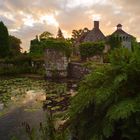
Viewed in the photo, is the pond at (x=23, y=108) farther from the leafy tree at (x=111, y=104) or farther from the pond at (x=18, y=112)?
the leafy tree at (x=111, y=104)

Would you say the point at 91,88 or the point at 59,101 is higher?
the point at 91,88

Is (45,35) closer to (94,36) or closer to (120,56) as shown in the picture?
(94,36)

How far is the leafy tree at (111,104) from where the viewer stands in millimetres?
3473

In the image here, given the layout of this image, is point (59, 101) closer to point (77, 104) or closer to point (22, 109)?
point (22, 109)

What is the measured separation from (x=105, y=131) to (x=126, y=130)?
23 cm

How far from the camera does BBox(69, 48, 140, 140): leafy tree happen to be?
11.4 feet

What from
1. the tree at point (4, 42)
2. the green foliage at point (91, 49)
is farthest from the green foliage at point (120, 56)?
the tree at point (4, 42)

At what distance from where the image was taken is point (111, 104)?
3676mm

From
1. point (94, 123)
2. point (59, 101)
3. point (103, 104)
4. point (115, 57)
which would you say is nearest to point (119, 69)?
point (115, 57)

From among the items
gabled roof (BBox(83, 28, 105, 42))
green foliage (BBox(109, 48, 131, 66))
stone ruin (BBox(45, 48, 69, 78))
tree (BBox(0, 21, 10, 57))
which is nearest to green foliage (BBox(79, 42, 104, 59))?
stone ruin (BBox(45, 48, 69, 78))

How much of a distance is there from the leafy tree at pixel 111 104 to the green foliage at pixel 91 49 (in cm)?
3186

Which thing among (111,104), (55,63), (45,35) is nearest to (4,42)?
(45,35)

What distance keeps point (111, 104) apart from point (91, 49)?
32.5m

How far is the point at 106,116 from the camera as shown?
139 inches
